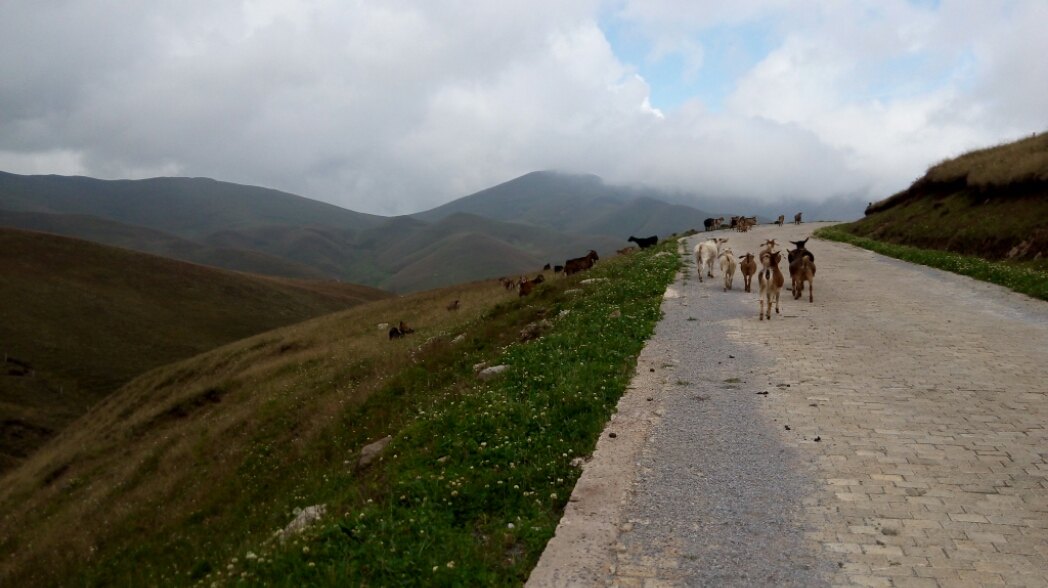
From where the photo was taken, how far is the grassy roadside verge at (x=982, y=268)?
61.0 feet

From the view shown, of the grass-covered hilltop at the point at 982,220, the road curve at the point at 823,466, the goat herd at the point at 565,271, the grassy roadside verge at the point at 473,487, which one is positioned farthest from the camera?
the goat herd at the point at 565,271

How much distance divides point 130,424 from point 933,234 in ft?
144

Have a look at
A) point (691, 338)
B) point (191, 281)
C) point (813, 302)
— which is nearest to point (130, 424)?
point (691, 338)

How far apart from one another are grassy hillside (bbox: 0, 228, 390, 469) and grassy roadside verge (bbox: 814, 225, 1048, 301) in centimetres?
5810

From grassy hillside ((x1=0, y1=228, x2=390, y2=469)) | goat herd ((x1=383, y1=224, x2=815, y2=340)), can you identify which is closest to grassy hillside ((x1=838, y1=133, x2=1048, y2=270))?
goat herd ((x1=383, y1=224, x2=815, y2=340))

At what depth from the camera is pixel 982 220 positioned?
91.6 feet

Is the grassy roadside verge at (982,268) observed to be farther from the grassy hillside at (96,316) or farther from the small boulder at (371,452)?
the grassy hillside at (96,316)

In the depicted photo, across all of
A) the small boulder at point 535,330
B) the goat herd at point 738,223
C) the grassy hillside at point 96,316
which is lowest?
the grassy hillside at point 96,316

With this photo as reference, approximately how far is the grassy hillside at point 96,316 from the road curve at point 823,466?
52557mm

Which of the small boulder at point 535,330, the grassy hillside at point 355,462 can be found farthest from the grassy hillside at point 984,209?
the small boulder at point 535,330

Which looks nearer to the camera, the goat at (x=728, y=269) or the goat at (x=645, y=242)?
the goat at (x=728, y=269)

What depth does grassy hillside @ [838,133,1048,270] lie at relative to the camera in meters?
24.4

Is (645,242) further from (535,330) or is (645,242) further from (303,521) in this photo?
(303,521)

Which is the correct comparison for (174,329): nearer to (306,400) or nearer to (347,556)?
(306,400)
